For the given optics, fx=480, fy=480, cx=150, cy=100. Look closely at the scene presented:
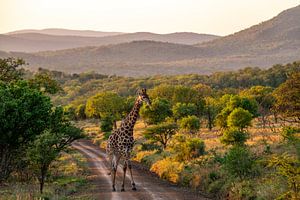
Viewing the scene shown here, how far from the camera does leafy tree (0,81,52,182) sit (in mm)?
22844

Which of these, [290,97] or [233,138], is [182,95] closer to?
[290,97]

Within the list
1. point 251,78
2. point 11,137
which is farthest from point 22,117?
point 251,78

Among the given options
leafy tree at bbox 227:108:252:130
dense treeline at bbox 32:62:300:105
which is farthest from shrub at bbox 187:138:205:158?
dense treeline at bbox 32:62:300:105

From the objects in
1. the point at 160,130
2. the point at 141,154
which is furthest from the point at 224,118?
the point at 141,154

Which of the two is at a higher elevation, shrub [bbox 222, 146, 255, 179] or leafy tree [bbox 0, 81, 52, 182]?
leafy tree [bbox 0, 81, 52, 182]

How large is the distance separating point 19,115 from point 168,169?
16.4 metres

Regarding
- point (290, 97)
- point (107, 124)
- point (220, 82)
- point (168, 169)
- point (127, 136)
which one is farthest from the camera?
point (220, 82)

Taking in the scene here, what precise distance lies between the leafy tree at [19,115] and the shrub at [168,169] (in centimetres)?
1212

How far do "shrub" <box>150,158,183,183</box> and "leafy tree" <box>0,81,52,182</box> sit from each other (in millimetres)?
12121

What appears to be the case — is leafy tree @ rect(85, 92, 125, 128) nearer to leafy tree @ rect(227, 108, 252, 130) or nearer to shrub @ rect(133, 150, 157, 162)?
shrub @ rect(133, 150, 157, 162)

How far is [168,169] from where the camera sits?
3688 cm

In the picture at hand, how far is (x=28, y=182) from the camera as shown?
109 ft

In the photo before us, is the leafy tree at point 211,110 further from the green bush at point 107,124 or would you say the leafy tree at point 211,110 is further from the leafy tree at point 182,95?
the green bush at point 107,124

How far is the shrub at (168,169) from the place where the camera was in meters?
34.9
